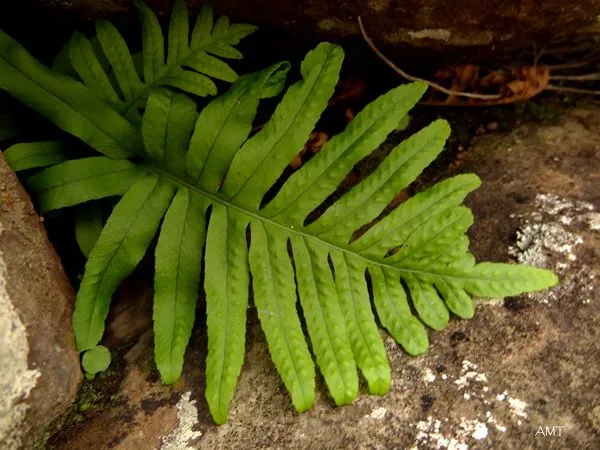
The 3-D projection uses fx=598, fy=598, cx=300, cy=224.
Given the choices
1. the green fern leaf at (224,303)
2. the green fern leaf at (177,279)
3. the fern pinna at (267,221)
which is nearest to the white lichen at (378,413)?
the fern pinna at (267,221)

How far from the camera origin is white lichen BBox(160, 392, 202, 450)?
176cm

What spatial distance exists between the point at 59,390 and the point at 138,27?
143 cm

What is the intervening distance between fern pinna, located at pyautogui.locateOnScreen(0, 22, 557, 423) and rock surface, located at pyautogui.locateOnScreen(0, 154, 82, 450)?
0.09 metres

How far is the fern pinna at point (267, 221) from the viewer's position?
6.24ft

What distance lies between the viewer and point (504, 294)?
189 centimetres

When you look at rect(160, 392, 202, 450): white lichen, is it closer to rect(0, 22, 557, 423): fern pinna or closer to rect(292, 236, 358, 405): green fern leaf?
rect(0, 22, 557, 423): fern pinna

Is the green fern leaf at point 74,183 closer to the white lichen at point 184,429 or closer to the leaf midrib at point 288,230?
the leaf midrib at point 288,230

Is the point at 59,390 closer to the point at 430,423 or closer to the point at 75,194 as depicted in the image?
the point at 75,194

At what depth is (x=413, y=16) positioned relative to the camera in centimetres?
225

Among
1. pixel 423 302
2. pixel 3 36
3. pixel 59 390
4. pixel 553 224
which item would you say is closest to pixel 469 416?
pixel 423 302

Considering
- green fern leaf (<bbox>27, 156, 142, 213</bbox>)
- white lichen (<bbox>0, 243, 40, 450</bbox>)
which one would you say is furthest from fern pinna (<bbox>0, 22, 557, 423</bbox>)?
white lichen (<bbox>0, 243, 40, 450</bbox>)

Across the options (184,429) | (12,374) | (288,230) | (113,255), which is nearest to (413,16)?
(288,230)

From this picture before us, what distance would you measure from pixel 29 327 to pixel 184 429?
54 centimetres

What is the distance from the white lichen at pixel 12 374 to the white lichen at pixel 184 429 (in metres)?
0.41
